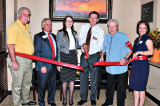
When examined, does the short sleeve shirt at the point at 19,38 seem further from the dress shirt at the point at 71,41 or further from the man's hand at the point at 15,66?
the dress shirt at the point at 71,41

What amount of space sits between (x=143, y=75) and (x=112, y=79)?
22.0 inches

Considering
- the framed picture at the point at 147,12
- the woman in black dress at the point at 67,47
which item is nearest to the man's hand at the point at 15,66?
the woman in black dress at the point at 67,47

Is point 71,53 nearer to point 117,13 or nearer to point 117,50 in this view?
point 117,50

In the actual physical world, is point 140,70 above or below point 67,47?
below

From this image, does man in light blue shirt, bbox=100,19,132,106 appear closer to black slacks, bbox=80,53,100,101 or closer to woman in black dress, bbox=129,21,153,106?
woman in black dress, bbox=129,21,153,106

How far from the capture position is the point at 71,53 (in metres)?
3.16

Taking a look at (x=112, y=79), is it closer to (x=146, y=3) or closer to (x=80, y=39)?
(x=80, y=39)

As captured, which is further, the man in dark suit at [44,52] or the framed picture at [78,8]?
the framed picture at [78,8]

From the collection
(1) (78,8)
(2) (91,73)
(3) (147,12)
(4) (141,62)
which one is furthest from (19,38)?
(3) (147,12)

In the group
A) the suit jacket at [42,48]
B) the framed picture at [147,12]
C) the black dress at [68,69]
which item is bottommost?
the black dress at [68,69]

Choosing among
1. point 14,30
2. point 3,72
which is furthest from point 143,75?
point 3,72

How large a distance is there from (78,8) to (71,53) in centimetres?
159

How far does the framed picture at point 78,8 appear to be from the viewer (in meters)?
4.20

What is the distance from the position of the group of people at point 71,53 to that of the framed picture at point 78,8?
0.99 metres
